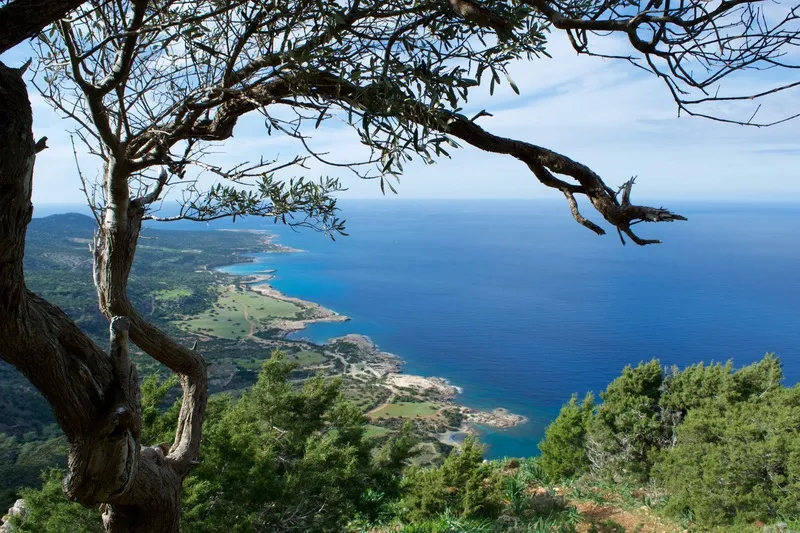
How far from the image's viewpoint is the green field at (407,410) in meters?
25.2

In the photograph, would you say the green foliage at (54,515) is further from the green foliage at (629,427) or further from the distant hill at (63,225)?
the distant hill at (63,225)

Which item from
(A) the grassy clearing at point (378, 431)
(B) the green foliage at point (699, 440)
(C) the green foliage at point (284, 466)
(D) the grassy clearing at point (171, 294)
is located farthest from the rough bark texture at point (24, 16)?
(D) the grassy clearing at point (171, 294)

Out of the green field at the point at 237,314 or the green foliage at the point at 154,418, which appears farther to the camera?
the green field at the point at 237,314

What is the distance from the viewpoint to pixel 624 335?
3691 cm

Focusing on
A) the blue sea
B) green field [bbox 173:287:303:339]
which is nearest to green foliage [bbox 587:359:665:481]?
the blue sea

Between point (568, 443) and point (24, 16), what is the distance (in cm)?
1350

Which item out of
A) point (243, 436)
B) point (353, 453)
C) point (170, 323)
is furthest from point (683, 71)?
point (170, 323)

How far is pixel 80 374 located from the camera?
5.57ft

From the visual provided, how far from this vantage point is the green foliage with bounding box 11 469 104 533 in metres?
4.47

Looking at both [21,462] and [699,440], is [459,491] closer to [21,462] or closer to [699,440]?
[699,440]

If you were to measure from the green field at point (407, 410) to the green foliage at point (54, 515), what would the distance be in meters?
20.4

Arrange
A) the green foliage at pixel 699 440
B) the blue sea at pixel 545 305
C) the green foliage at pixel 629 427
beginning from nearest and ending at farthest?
the green foliage at pixel 699 440
the green foliage at pixel 629 427
the blue sea at pixel 545 305

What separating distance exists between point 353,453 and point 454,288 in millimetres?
43552

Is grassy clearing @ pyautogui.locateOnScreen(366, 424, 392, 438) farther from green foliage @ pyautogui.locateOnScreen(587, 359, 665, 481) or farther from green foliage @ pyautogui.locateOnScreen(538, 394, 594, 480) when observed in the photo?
green foliage @ pyautogui.locateOnScreen(587, 359, 665, 481)
